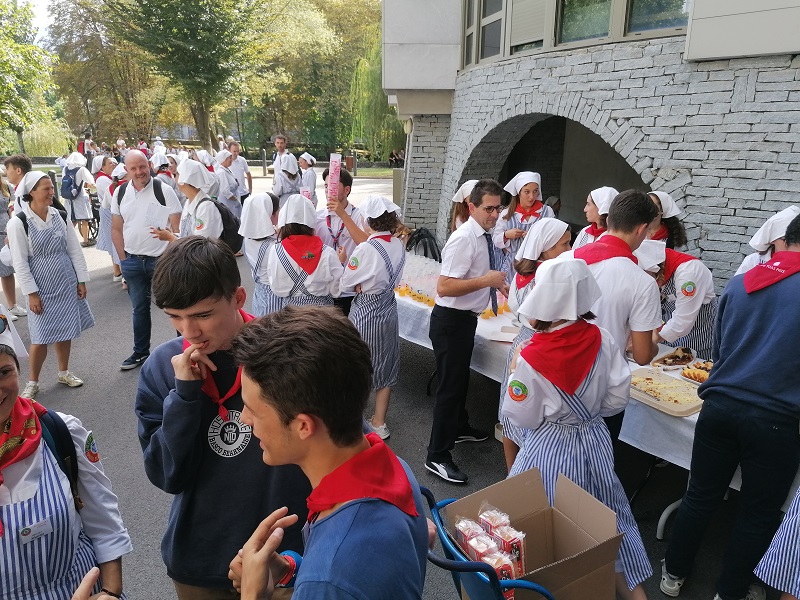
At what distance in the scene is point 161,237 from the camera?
17.0ft

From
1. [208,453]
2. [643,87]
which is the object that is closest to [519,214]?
[643,87]

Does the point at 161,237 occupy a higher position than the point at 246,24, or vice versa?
the point at 246,24

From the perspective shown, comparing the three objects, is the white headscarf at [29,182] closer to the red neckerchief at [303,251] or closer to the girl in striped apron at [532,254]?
the red neckerchief at [303,251]

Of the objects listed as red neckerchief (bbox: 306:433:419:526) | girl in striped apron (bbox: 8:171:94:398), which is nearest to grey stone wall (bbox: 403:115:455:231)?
girl in striped apron (bbox: 8:171:94:398)

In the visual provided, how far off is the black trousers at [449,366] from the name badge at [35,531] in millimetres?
2724

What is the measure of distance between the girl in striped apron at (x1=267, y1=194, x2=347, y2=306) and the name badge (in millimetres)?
2767

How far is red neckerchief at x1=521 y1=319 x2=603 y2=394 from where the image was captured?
2496 mm

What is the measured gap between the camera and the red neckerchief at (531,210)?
6.59 metres

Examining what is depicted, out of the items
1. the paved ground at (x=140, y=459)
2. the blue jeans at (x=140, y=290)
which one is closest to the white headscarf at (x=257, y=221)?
the blue jeans at (x=140, y=290)

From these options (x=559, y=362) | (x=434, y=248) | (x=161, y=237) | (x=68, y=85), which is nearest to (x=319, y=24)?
(x=68, y=85)

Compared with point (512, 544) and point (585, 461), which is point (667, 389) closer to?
point (585, 461)

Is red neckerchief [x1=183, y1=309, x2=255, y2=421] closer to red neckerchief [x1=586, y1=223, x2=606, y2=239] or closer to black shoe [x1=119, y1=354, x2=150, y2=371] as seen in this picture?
red neckerchief [x1=586, y1=223, x2=606, y2=239]

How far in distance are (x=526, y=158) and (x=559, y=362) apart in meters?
10.6

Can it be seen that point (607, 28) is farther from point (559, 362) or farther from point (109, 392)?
point (109, 392)
